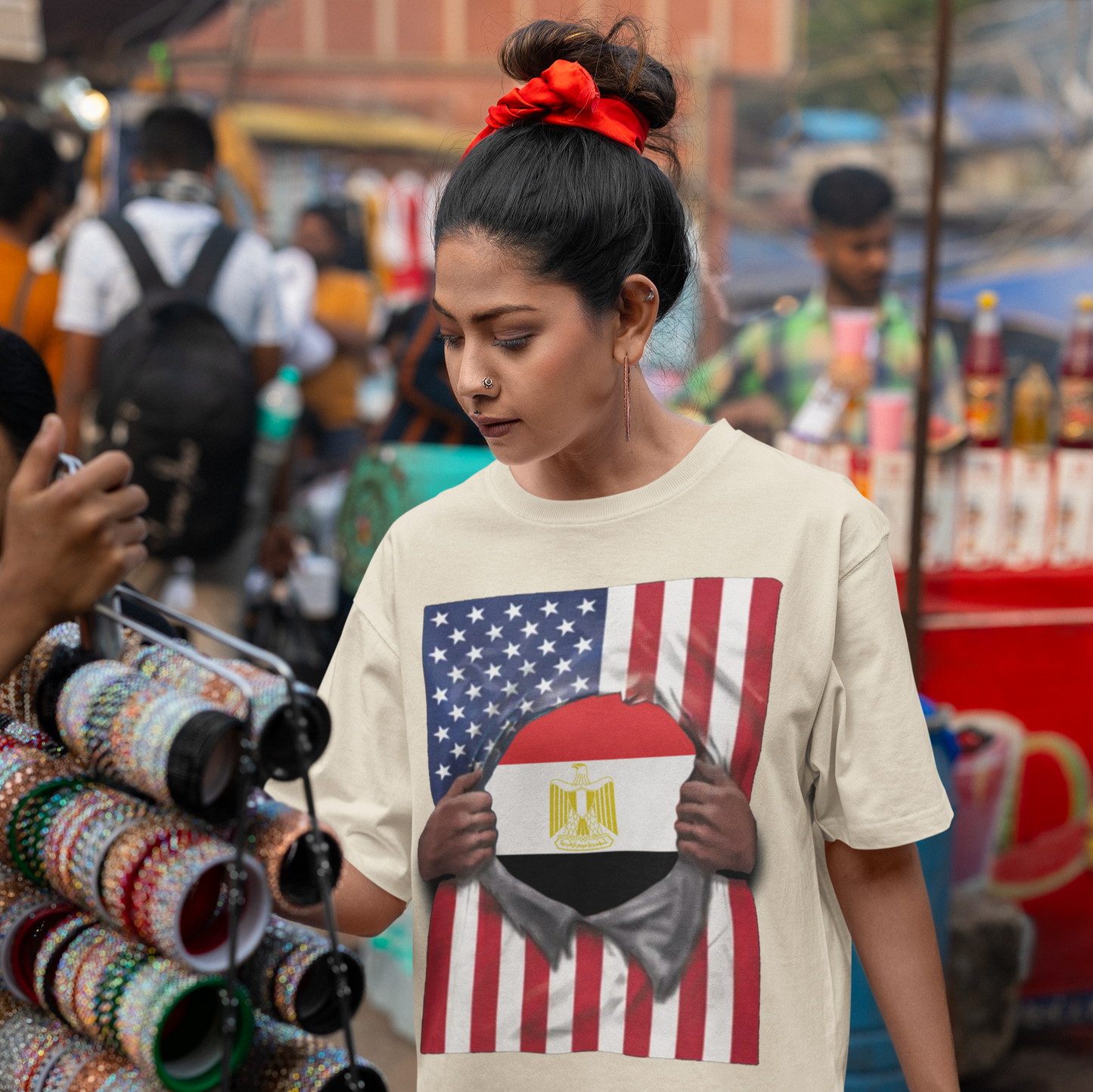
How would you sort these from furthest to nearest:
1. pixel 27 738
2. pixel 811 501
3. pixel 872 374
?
1. pixel 872 374
2. pixel 811 501
3. pixel 27 738

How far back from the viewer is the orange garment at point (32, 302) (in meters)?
3.52

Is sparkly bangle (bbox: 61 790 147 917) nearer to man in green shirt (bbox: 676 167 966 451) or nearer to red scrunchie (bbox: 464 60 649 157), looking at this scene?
red scrunchie (bbox: 464 60 649 157)

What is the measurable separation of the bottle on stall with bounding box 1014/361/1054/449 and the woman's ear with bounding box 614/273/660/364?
2.22m

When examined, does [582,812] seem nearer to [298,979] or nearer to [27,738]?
[298,979]

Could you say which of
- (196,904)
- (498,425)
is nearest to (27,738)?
(196,904)

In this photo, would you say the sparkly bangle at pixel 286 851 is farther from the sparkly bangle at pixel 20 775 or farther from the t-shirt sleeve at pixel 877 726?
the t-shirt sleeve at pixel 877 726

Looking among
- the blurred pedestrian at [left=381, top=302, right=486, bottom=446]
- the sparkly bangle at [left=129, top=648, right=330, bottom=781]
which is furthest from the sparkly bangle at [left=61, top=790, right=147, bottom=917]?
the blurred pedestrian at [left=381, top=302, right=486, bottom=446]

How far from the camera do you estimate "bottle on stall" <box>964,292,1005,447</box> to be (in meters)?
3.21

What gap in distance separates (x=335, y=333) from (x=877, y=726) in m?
4.29

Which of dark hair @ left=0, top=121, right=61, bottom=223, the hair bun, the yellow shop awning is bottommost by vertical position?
the hair bun

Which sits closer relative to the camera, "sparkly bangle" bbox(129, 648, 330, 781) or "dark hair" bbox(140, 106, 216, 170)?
"sparkly bangle" bbox(129, 648, 330, 781)

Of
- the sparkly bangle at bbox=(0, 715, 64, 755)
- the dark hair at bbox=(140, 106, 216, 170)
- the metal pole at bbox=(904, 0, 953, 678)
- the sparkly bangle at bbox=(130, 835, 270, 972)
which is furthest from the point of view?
the dark hair at bbox=(140, 106, 216, 170)

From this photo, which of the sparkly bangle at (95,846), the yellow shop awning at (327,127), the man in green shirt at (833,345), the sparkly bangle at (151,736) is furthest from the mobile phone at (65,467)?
the yellow shop awning at (327,127)

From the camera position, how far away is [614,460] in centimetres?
133
